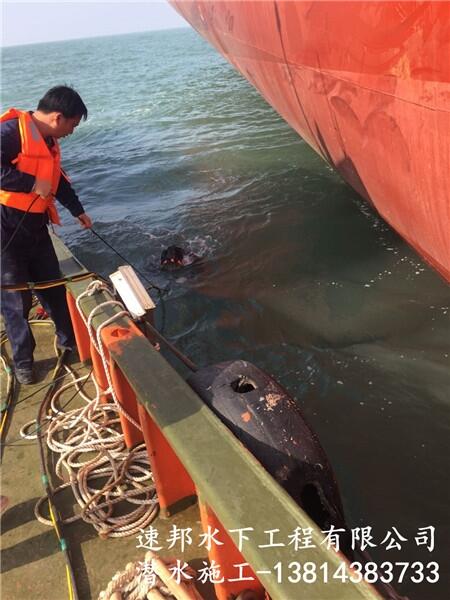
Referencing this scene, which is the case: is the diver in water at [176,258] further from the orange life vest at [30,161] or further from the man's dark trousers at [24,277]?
the orange life vest at [30,161]

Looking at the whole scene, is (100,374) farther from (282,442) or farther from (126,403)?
(282,442)

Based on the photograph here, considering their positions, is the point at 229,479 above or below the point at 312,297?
above

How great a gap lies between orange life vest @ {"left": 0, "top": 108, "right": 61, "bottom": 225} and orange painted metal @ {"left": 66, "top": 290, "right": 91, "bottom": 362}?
0.61 metres

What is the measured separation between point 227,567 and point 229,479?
0.37 meters

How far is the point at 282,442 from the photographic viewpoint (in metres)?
1.96

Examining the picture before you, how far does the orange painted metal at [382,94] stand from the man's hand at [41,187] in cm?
235

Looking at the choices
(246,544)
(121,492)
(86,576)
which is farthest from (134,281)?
(246,544)

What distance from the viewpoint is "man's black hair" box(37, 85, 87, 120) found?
279 centimetres

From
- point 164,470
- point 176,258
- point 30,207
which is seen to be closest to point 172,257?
point 176,258

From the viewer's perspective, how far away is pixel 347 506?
288 centimetres

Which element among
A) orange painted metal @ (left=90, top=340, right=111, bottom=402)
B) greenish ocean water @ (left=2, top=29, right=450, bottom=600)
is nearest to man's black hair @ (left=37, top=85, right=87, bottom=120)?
orange painted metal @ (left=90, top=340, right=111, bottom=402)

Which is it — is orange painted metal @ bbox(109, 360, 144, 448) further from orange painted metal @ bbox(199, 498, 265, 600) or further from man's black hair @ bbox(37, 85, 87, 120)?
man's black hair @ bbox(37, 85, 87, 120)

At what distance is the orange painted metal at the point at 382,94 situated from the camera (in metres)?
2.78

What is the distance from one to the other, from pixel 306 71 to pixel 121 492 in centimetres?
410
